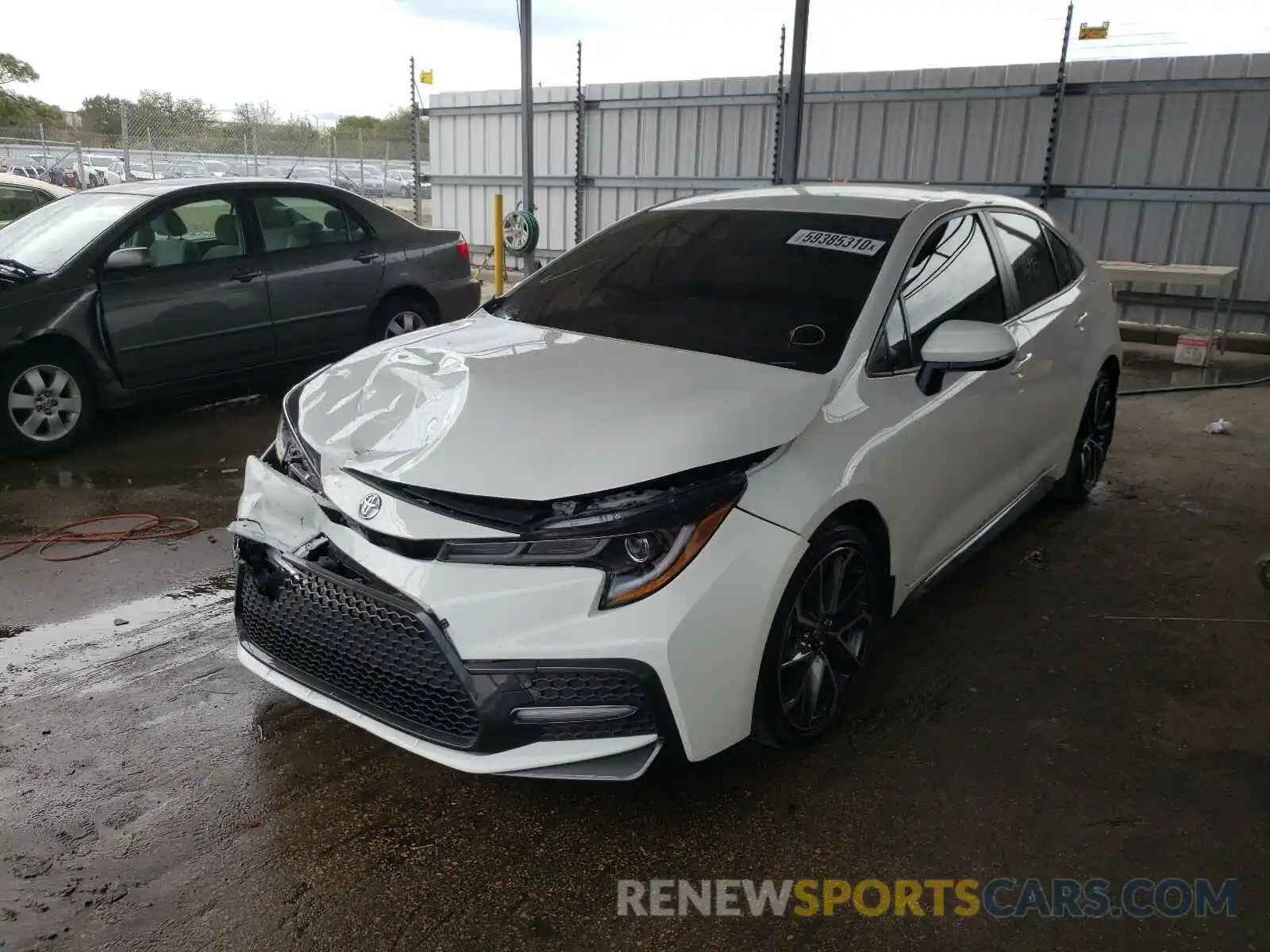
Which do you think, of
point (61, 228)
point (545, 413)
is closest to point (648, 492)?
point (545, 413)

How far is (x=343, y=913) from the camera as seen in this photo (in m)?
2.17

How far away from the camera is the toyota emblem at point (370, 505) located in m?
2.35

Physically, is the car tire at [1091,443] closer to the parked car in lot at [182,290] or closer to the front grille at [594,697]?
the front grille at [594,697]

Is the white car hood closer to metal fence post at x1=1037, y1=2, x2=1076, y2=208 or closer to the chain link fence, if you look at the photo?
metal fence post at x1=1037, y1=2, x2=1076, y2=208

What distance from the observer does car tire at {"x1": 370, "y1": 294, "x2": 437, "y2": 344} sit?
6812 mm

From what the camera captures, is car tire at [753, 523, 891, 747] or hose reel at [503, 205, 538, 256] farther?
hose reel at [503, 205, 538, 256]

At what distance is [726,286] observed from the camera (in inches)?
128

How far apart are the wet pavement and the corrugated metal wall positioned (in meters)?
6.76

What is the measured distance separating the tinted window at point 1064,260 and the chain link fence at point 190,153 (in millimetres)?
11171

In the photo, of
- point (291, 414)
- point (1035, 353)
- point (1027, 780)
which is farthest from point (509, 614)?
point (1035, 353)

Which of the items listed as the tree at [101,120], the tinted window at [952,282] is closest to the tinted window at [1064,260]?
the tinted window at [952,282]

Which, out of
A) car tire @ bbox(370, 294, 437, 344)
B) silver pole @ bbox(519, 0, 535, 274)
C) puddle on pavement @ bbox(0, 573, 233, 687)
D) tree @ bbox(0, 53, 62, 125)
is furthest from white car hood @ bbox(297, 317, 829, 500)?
tree @ bbox(0, 53, 62, 125)

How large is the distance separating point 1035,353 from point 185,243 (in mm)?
4705

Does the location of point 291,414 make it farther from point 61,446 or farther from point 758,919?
point 61,446
